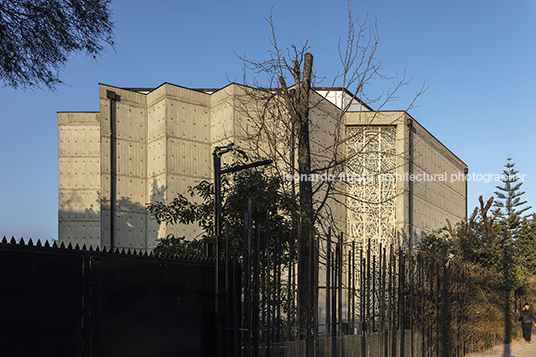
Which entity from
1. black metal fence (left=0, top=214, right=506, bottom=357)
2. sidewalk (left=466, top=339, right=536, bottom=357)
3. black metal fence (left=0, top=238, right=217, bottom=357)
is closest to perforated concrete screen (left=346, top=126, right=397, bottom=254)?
sidewalk (left=466, top=339, right=536, bottom=357)

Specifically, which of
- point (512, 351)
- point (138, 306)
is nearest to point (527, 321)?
point (512, 351)

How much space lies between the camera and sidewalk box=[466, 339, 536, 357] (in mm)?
13664

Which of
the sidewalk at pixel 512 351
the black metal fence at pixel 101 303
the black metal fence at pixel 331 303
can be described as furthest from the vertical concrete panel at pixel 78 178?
the black metal fence at pixel 101 303

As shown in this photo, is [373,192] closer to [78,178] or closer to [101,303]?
[78,178]

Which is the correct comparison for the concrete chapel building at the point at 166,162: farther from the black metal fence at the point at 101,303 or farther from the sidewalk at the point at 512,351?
the black metal fence at the point at 101,303

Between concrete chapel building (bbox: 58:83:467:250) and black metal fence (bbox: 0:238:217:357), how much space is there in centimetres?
1424

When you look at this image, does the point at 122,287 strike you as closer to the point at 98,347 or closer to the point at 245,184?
the point at 98,347

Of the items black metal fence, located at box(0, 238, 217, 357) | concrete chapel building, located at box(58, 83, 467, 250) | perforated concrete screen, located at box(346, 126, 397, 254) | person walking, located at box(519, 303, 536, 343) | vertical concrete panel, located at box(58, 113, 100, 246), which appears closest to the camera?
black metal fence, located at box(0, 238, 217, 357)

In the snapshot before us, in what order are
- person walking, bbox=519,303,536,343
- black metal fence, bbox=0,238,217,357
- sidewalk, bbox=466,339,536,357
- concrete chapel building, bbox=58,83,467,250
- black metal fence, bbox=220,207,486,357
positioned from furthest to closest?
concrete chapel building, bbox=58,83,467,250 < person walking, bbox=519,303,536,343 < sidewalk, bbox=466,339,536,357 < black metal fence, bbox=220,207,486,357 < black metal fence, bbox=0,238,217,357

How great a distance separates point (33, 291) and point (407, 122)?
23.0 metres

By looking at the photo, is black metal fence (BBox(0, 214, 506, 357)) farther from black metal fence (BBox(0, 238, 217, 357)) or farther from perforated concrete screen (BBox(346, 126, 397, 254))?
perforated concrete screen (BBox(346, 126, 397, 254))

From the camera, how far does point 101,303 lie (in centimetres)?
494

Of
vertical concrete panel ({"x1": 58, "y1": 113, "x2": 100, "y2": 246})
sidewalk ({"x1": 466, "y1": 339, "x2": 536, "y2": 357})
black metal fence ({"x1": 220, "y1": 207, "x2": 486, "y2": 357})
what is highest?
vertical concrete panel ({"x1": 58, "y1": 113, "x2": 100, "y2": 246})

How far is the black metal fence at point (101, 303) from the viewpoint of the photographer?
4289mm
